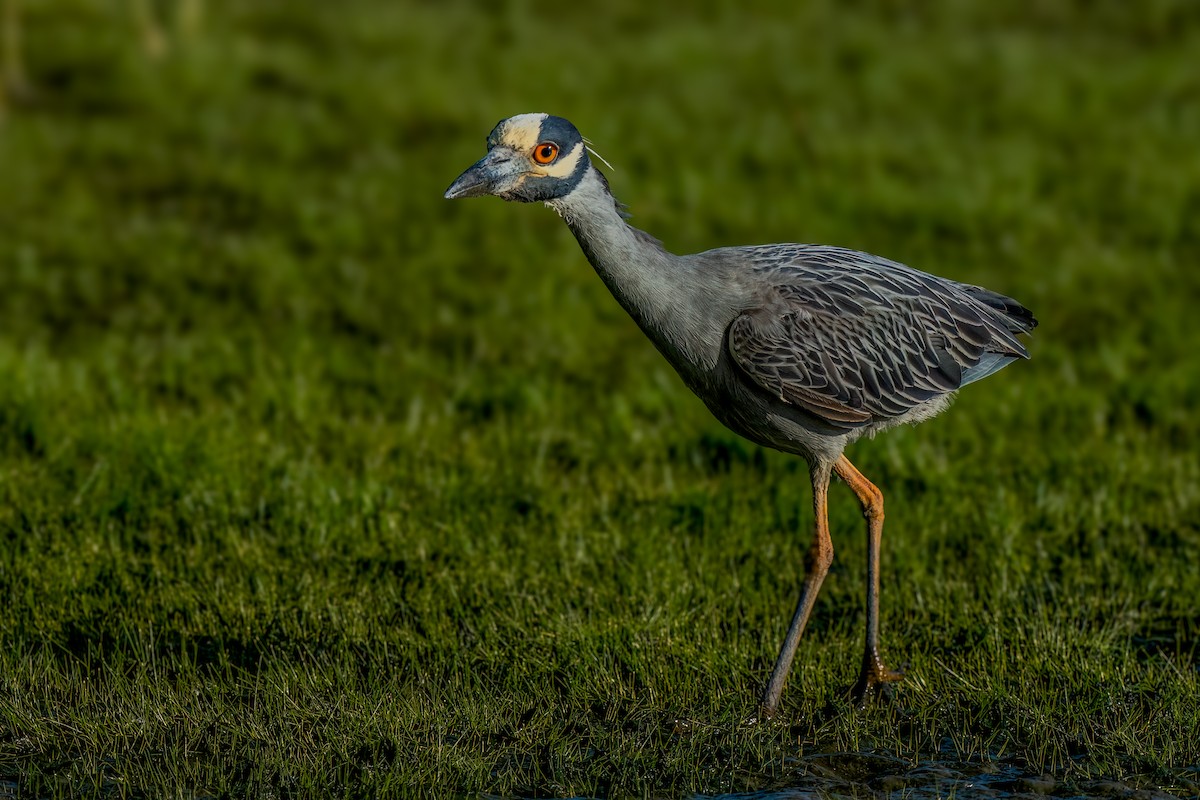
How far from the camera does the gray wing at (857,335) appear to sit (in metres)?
5.45

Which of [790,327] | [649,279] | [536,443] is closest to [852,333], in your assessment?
[790,327]

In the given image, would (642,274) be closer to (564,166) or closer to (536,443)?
(564,166)

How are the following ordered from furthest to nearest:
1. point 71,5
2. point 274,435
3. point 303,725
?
1. point 71,5
2. point 274,435
3. point 303,725

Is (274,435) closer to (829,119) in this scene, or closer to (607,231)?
(607,231)

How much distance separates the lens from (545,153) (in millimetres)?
5180

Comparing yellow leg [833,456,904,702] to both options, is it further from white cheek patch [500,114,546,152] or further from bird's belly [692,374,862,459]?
white cheek patch [500,114,546,152]

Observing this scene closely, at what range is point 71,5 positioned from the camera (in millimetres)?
16859

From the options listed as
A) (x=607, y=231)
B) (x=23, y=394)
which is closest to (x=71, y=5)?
(x=23, y=394)

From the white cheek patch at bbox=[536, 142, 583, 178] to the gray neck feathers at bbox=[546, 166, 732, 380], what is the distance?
0.19ft

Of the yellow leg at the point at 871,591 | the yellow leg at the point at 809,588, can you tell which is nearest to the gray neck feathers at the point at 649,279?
the yellow leg at the point at 809,588

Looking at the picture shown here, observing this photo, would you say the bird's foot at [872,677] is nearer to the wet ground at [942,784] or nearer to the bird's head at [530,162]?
the wet ground at [942,784]

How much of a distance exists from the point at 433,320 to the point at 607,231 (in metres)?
4.76

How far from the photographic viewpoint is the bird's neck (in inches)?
207

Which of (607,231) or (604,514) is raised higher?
(607,231)
